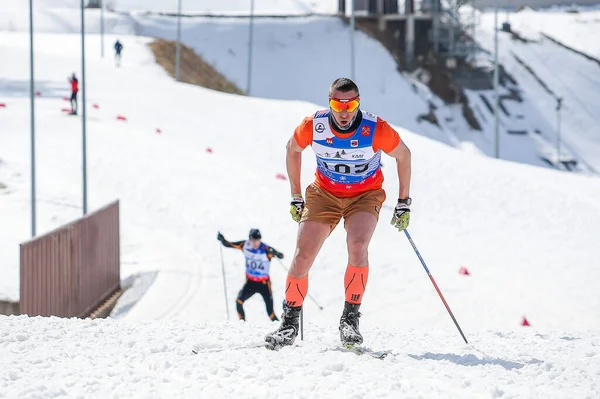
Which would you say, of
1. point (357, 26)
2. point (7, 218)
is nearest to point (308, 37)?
point (357, 26)

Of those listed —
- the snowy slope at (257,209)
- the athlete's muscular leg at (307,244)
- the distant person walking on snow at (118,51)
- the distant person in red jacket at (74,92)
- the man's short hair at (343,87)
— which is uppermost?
the distant person walking on snow at (118,51)

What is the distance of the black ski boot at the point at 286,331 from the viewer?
6629 mm

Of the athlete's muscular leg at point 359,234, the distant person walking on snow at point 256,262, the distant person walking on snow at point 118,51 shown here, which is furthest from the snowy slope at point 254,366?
the distant person walking on snow at point 118,51

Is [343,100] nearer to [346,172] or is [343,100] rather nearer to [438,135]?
[346,172]

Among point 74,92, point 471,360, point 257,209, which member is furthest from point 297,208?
point 74,92

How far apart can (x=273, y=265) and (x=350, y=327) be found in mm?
10937

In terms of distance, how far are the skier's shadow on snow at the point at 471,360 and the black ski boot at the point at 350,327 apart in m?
0.46

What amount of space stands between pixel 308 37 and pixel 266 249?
63845mm

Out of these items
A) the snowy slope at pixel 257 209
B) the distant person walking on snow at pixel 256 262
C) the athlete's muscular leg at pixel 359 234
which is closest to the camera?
the athlete's muscular leg at pixel 359 234

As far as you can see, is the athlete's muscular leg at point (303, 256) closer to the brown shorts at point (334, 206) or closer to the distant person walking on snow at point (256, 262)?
the brown shorts at point (334, 206)

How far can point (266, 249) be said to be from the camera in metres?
11.4

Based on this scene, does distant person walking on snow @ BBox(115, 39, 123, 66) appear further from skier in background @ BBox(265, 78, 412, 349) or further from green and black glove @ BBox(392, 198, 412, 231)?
green and black glove @ BBox(392, 198, 412, 231)

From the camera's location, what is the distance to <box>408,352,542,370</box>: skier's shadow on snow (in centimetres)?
634

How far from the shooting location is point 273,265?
57.8 feet
